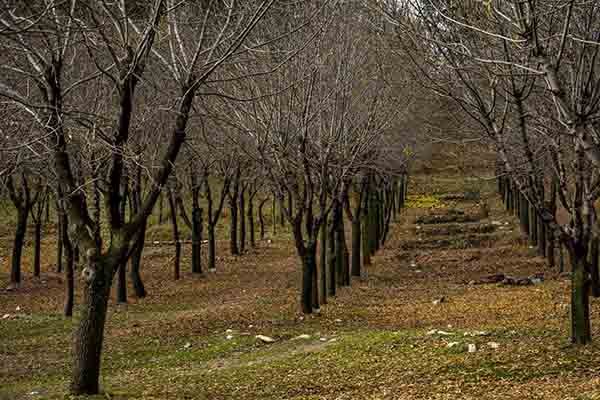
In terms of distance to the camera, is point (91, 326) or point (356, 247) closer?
point (91, 326)

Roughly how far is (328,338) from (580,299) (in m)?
5.47

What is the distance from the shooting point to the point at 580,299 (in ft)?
36.2

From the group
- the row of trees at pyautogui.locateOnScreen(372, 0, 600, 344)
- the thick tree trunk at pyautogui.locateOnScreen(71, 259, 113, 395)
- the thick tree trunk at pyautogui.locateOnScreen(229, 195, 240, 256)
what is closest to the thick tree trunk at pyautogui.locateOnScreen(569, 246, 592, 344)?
the row of trees at pyautogui.locateOnScreen(372, 0, 600, 344)

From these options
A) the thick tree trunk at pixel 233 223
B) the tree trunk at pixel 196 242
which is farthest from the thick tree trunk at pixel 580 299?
the thick tree trunk at pixel 233 223

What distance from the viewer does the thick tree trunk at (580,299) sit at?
1103 cm

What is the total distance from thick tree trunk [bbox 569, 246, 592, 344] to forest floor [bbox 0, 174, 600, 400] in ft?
1.03

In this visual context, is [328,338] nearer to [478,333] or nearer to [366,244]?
[478,333]

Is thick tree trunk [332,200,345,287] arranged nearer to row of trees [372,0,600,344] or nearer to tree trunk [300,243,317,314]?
tree trunk [300,243,317,314]

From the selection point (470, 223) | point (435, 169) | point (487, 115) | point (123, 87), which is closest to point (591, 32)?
point (487, 115)

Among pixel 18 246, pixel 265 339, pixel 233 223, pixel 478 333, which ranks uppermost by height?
pixel 233 223

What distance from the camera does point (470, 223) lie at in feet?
137

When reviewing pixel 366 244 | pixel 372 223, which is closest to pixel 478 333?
pixel 366 244

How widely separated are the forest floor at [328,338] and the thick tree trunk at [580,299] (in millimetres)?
315

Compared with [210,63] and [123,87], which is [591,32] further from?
[123,87]
